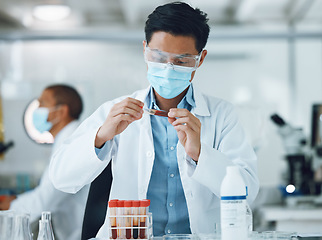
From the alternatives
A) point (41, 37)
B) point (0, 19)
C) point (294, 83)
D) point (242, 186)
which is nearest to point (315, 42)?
point (294, 83)

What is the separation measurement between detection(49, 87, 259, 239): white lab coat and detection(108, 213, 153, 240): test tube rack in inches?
10.4

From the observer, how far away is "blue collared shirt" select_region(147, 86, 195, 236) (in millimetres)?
1777

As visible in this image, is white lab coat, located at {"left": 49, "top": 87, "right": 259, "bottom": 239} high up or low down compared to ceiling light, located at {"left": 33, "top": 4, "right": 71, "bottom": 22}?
down

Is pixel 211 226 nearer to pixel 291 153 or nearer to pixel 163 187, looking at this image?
pixel 163 187

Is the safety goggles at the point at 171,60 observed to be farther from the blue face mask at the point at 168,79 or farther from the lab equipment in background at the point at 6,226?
the lab equipment in background at the point at 6,226

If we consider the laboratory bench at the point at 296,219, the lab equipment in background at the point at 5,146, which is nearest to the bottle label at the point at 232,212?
the laboratory bench at the point at 296,219

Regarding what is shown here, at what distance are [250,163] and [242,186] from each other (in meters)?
0.43

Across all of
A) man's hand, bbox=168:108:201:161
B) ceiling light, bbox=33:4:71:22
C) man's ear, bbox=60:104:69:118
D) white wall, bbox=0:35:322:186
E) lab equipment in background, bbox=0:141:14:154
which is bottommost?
man's hand, bbox=168:108:201:161

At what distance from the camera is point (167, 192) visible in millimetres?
1804

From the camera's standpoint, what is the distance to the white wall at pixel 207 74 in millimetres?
4867

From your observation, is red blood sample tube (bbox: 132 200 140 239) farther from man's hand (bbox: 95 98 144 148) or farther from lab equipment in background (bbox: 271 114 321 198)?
lab equipment in background (bbox: 271 114 321 198)

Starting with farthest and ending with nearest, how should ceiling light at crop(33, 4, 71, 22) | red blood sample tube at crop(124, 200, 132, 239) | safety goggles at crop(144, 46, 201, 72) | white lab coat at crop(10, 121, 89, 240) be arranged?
ceiling light at crop(33, 4, 71, 22) → white lab coat at crop(10, 121, 89, 240) → safety goggles at crop(144, 46, 201, 72) → red blood sample tube at crop(124, 200, 132, 239)

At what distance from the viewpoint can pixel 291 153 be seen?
399 cm

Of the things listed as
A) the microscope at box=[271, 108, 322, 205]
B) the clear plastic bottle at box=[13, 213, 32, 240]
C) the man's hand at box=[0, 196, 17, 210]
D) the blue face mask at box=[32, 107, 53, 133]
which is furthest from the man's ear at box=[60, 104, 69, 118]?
the clear plastic bottle at box=[13, 213, 32, 240]
